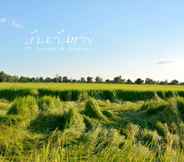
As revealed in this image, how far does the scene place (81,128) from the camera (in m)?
9.70

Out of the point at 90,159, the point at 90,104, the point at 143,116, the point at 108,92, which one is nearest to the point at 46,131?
the point at 90,104

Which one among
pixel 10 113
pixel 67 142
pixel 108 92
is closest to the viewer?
pixel 67 142

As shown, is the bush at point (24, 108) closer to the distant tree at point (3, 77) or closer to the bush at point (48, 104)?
the bush at point (48, 104)

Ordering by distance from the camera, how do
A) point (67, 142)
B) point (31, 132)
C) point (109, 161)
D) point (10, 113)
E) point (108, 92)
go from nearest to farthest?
point (109, 161)
point (67, 142)
point (31, 132)
point (10, 113)
point (108, 92)

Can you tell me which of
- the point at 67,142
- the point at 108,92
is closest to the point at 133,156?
the point at 67,142

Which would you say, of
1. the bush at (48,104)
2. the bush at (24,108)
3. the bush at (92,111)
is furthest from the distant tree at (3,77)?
the bush at (24,108)

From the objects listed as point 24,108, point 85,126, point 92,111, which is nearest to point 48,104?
point 92,111

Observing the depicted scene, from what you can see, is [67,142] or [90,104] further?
[90,104]

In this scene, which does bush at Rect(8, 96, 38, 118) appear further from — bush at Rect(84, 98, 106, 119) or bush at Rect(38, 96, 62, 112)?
bush at Rect(84, 98, 106, 119)

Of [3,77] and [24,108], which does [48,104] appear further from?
[3,77]

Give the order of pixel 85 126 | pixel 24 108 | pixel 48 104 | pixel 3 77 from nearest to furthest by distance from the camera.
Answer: pixel 85 126
pixel 24 108
pixel 48 104
pixel 3 77

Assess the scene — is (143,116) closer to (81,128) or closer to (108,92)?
(81,128)

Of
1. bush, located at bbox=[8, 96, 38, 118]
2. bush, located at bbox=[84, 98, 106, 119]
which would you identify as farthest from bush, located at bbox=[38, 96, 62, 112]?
bush, located at bbox=[84, 98, 106, 119]

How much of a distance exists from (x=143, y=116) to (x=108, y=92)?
15.5 m
